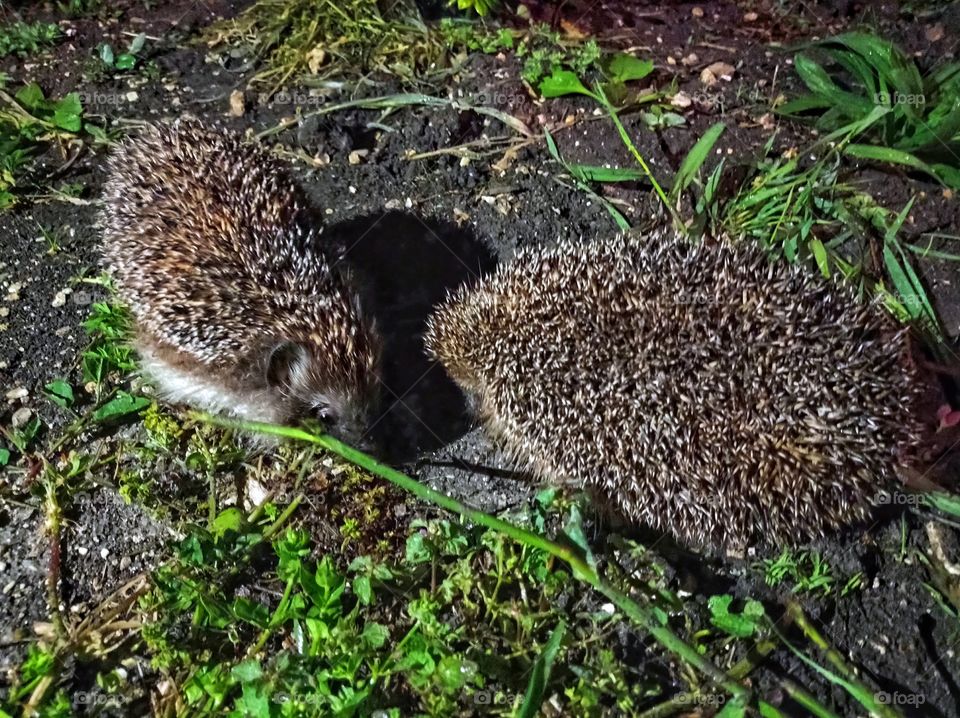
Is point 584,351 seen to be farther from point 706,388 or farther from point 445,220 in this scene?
point 445,220

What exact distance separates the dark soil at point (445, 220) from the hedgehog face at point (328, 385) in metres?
0.29

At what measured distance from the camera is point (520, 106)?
4.89m

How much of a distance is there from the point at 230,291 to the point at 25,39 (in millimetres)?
3520

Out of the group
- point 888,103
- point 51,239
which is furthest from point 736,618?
point 51,239

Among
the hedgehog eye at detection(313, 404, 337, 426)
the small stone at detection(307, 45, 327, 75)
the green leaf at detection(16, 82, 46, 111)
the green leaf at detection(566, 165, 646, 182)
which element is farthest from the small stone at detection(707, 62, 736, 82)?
the green leaf at detection(16, 82, 46, 111)

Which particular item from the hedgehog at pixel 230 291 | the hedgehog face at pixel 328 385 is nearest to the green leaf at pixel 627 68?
the hedgehog at pixel 230 291

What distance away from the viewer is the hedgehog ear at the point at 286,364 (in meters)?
3.41

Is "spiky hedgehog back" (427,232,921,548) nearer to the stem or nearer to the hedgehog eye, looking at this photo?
the hedgehog eye

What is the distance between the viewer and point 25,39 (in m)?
5.37

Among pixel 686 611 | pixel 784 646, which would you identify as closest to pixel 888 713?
pixel 784 646

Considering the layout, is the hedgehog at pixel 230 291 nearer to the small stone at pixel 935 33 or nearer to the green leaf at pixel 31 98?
the green leaf at pixel 31 98

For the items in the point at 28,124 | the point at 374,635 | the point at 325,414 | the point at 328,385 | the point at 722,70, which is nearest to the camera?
the point at 374,635

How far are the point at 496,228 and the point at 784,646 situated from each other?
2648mm

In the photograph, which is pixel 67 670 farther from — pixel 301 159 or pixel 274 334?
pixel 301 159
